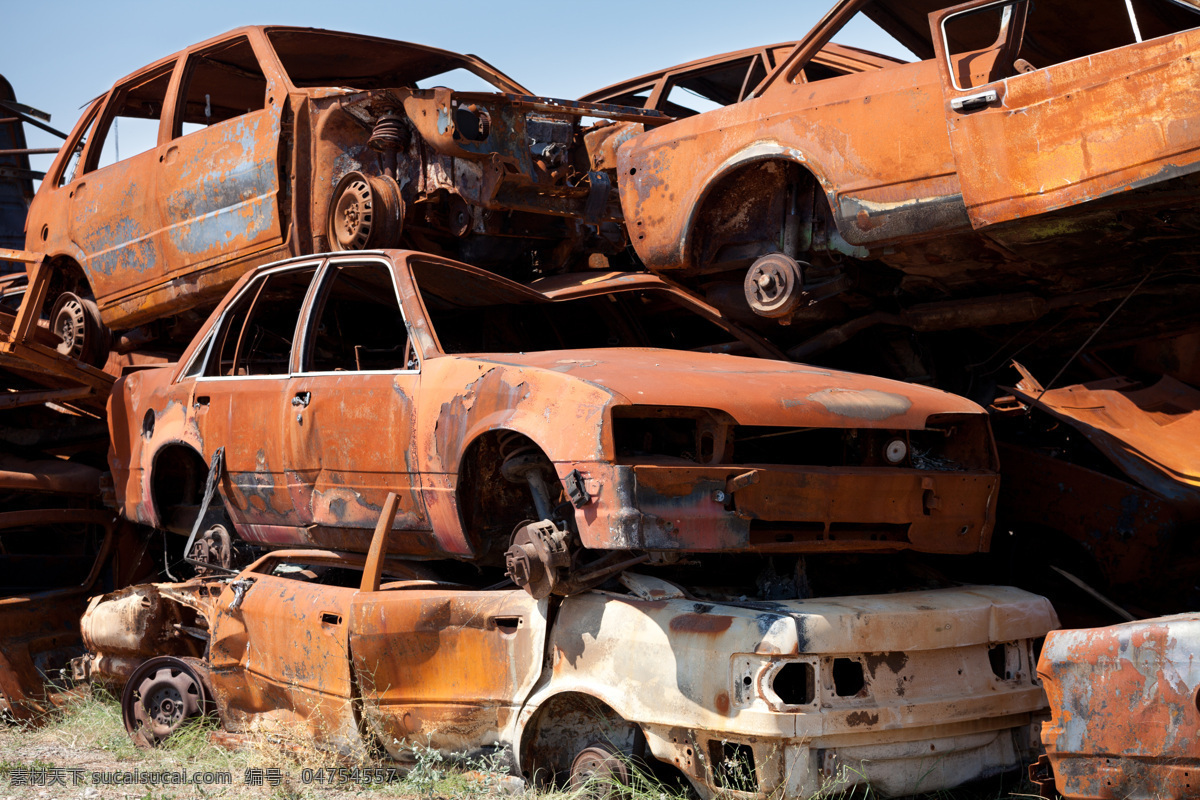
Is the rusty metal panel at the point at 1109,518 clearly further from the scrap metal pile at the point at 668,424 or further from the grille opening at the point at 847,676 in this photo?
the grille opening at the point at 847,676

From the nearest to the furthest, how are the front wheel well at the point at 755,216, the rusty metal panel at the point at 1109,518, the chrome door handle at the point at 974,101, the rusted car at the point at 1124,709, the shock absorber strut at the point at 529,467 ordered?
1. the rusted car at the point at 1124,709
2. the shock absorber strut at the point at 529,467
3. the chrome door handle at the point at 974,101
4. the rusty metal panel at the point at 1109,518
5. the front wheel well at the point at 755,216

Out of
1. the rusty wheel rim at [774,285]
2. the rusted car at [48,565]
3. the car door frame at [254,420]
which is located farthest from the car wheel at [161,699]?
the rusty wheel rim at [774,285]

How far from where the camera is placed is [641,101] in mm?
8203

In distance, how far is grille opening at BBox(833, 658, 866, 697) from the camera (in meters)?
3.88

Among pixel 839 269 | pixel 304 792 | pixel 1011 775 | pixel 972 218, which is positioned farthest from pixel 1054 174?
pixel 304 792

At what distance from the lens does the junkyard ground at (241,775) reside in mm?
4176

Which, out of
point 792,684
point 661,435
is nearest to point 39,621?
point 661,435

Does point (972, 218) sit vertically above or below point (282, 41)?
below

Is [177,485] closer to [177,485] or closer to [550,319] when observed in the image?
[177,485]

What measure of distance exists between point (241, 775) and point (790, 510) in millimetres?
2516

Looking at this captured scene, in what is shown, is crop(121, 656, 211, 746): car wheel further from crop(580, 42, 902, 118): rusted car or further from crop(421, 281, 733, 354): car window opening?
crop(580, 42, 902, 118): rusted car

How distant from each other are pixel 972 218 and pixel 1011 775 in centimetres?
223

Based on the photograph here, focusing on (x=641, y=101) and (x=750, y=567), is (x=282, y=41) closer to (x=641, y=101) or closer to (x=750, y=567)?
(x=641, y=101)

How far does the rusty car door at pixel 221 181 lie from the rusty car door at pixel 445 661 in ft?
10.1
